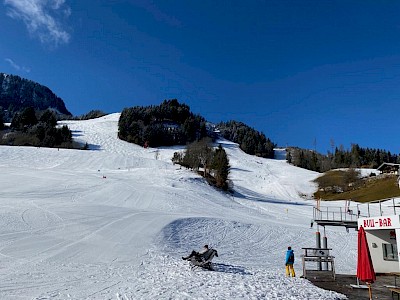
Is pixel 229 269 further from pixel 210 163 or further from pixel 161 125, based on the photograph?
pixel 161 125

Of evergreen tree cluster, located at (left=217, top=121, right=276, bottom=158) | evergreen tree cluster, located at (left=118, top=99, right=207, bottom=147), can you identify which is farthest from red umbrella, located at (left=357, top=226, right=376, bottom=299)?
evergreen tree cluster, located at (left=217, top=121, right=276, bottom=158)

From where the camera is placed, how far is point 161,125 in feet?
411

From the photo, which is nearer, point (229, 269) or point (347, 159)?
point (229, 269)

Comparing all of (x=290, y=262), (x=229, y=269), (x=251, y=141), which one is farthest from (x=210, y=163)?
(x=251, y=141)

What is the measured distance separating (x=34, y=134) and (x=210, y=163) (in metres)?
59.7

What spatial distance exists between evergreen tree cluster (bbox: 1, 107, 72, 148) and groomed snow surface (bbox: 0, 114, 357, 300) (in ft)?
141

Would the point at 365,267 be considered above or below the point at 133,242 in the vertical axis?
above

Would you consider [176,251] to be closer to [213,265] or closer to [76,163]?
[213,265]

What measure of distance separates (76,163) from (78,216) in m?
36.9

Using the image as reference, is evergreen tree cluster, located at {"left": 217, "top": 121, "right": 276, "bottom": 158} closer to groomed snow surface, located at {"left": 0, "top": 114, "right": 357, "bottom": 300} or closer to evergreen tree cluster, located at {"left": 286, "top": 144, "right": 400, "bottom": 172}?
evergreen tree cluster, located at {"left": 286, "top": 144, "right": 400, "bottom": 172}

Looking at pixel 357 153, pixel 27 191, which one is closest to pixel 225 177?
pixel 27 191

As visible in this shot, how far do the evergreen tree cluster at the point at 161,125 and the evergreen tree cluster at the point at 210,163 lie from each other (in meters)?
47.8

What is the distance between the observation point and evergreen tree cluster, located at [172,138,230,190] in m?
59.4

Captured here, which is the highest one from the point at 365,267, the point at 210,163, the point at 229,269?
the point at 210,163
